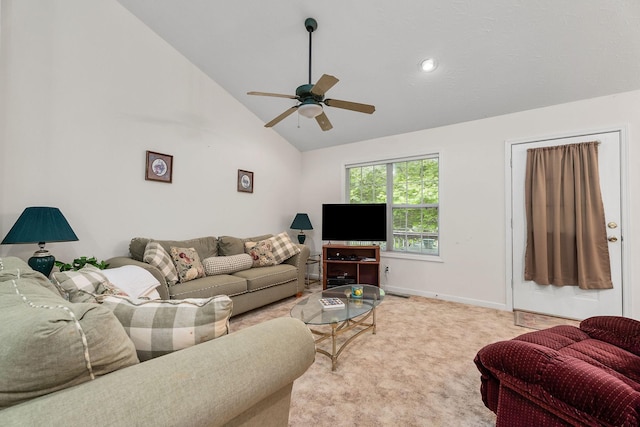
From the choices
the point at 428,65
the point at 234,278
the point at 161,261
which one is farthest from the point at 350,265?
the point at 428,65

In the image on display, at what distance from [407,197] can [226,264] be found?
265 cm

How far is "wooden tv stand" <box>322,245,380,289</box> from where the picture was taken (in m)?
3.91

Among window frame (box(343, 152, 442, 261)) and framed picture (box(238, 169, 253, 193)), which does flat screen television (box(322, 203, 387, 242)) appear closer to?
window frame (box(343, 152, 442, 261))

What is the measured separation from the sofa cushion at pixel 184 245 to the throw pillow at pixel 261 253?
44 centimetres

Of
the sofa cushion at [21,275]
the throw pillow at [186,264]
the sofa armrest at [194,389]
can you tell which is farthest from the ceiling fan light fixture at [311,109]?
the throw pillow at [186,264]

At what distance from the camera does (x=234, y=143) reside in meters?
4.00

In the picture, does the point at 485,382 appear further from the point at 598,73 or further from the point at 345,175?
the point at 345,175

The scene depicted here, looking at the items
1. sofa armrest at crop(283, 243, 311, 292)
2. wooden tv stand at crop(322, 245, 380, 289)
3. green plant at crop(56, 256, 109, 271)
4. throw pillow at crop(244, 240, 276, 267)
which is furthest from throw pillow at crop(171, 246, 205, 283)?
wooden tv stand at crop(322, 245, 380, 289)

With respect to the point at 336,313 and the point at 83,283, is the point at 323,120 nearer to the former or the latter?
the point at 336,313

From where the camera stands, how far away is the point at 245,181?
416cm

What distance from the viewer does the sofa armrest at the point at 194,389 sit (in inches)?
22.0

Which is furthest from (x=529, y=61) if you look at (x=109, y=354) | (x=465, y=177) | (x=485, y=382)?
(x=109, y=354)

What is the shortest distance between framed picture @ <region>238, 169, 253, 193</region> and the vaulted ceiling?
3.86ft

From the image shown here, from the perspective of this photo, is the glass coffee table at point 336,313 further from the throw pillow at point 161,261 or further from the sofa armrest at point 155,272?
the throw pillow at point 161,261
